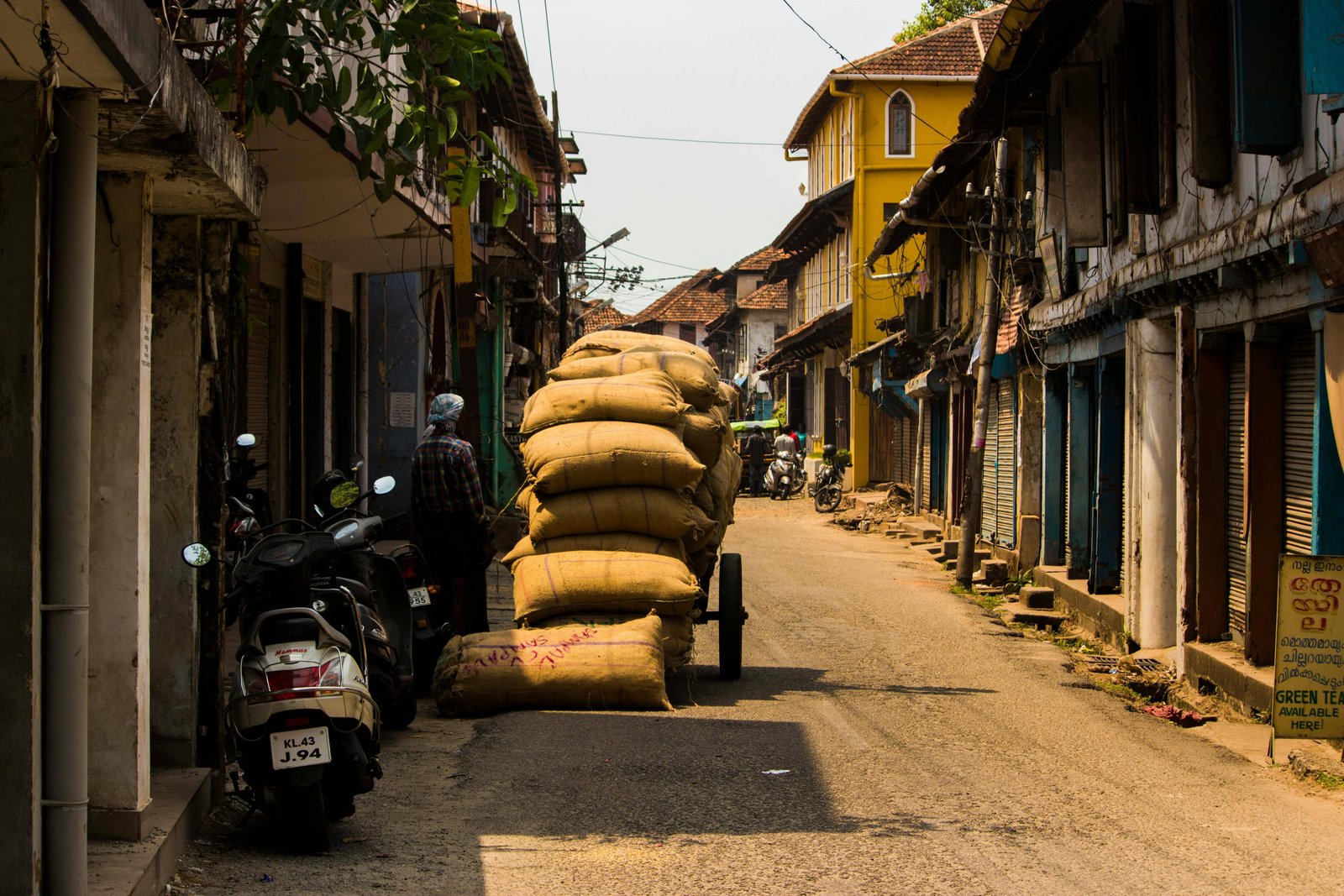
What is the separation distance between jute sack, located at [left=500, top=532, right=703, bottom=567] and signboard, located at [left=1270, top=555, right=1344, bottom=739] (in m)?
3.65

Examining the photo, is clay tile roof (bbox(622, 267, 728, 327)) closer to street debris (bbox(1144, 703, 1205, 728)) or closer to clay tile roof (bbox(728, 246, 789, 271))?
clay tile roof (bbox(728, 246, 789, 271))

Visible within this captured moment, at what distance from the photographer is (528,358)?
1230 inches

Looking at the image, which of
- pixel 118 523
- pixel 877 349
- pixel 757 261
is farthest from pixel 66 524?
pixel 757 261

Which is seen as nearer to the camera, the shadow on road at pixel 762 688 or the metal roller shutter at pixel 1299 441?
the metal roller shutter at pixel 1299 441

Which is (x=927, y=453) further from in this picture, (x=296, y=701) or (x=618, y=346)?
(x=296, y=701)

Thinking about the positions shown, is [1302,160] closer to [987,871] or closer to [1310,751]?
[1310,751]

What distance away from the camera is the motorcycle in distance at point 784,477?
37688 millimetres

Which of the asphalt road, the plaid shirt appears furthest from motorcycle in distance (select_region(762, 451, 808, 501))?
the plaid shirt

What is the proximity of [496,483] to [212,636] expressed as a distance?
736 inches

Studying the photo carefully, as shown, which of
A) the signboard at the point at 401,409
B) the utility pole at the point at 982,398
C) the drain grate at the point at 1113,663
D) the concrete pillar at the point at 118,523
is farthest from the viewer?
the signboard at the point at 401,409

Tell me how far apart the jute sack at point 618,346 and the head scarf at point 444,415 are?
1059 millimetres

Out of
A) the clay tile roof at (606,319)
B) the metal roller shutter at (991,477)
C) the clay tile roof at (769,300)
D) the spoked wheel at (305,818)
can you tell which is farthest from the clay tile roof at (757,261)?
the spoked wheel at (305,818)

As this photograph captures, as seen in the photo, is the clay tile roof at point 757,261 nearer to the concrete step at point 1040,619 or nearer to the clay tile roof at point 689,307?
the clay tile roof at point 689,307

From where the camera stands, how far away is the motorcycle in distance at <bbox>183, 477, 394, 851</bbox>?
5.29m
